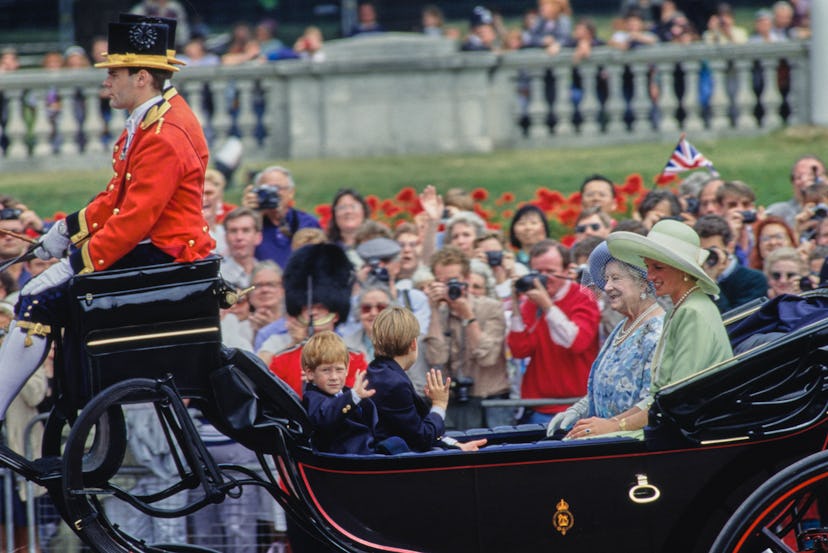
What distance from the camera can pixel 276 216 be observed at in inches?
408

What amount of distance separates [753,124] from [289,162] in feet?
16.2

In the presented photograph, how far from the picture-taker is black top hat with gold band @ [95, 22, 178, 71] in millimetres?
6199

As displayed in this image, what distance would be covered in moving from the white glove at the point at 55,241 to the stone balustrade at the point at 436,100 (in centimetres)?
1025

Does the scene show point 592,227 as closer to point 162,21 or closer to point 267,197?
point 267,197

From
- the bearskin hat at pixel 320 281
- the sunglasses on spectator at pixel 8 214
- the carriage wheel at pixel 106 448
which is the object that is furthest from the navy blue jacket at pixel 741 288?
the sunglasses on spectator at pixel 8 214

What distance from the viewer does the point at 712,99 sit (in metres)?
16.8

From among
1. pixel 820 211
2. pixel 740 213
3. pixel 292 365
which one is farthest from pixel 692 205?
pixel 292 365

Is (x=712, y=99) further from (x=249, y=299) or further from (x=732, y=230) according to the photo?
(x=249, y=299)

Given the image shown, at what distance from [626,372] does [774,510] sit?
996 mm

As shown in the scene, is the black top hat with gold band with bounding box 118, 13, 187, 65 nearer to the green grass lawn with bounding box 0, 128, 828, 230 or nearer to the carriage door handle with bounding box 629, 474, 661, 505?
the carriage door handle with bounding box 629, 474, 661, 505

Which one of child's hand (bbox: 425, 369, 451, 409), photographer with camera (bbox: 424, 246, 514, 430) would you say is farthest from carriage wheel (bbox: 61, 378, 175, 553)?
photographer with camera (bbox: 424, 246, 514, 430)

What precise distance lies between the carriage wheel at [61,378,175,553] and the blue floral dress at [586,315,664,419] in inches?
70.4

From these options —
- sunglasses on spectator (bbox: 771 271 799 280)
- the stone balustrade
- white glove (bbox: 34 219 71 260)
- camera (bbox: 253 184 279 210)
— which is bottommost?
sunglasses on spectator (bbox: 771 271 799 280)

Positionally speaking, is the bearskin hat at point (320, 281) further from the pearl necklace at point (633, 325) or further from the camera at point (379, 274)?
the pearl necklace at point (633, 325)
